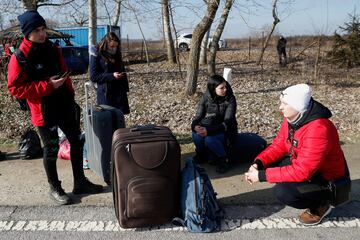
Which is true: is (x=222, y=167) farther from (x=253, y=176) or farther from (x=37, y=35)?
(x=37, y=35)

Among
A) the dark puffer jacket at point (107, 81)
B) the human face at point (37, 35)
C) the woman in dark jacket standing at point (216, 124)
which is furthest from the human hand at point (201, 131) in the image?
the human face at point (37, 35)

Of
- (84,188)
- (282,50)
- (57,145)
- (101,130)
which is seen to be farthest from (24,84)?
(282,50)

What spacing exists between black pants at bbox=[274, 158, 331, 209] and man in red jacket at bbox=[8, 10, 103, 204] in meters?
1.84

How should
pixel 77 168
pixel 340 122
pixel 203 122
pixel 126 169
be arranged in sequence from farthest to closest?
1. pixel 340 122
2. pixel 203 122
3. pixel 77 168
4. pixel 126 169

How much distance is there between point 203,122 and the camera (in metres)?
4.48

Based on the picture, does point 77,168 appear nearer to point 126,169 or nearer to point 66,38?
point 126,169

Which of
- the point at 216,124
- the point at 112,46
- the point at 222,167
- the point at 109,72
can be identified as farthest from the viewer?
the point at 216,124

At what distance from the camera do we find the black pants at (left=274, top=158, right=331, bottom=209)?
2.94 m

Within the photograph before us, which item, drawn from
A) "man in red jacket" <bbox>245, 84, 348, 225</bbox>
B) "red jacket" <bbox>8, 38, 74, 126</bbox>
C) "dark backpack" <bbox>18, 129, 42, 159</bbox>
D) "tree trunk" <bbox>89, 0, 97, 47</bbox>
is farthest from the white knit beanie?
"tree trunk" <bbox>89, 0, 97, 47</bbox>

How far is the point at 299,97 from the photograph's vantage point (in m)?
2.78

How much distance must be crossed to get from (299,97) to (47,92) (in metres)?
2.02

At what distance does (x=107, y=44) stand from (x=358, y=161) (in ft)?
10.4

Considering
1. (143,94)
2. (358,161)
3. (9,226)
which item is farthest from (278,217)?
(143,94)

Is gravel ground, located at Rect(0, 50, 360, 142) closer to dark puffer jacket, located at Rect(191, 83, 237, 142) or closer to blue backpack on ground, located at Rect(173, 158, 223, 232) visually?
dark puffer jacket, located at Rect(191, 83, 237, 142)
